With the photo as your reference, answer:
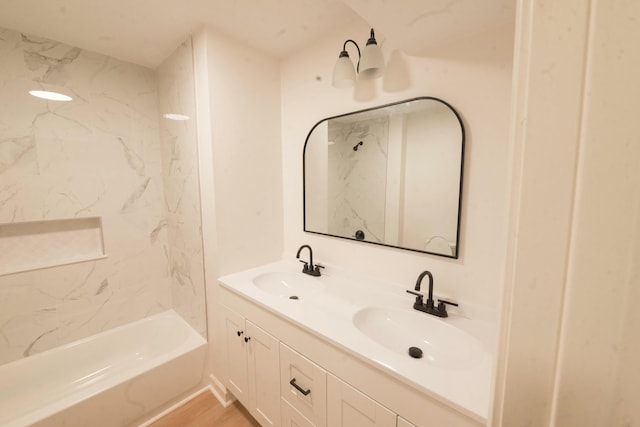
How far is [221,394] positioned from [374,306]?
138 centimetres

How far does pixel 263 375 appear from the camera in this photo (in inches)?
51.4

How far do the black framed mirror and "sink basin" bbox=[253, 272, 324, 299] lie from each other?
347 millimetres

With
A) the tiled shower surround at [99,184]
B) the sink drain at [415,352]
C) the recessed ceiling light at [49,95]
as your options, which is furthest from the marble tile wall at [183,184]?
the sink drain at [415,352]

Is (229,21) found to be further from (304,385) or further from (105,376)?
(105,376)

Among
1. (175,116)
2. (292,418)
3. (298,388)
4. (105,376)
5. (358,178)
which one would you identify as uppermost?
(175,116)

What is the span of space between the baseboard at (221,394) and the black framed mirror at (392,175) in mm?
1296

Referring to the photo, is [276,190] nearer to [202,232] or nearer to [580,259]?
[202,232]

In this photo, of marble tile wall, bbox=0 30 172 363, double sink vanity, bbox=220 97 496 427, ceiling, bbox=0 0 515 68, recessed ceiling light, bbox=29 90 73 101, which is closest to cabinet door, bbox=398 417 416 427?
double sink vanity, bbox=220 97 496 427

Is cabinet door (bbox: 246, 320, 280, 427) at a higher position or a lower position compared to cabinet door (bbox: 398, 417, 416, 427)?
lower

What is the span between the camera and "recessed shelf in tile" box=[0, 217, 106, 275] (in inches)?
62.1

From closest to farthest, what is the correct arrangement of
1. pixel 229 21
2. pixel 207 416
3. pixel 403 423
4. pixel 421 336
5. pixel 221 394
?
pixel 403 423
pixel 421 336
pixel 229 21
pixel 207 416
pixel 221 394

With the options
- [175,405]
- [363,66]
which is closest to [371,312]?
[363,66]

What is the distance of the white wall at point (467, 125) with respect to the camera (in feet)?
3.32

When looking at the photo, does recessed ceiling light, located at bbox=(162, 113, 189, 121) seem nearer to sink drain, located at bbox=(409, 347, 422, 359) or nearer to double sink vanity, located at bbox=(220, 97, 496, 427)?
double sink vanity, located at bbox=(220, 97, 496, 427)
